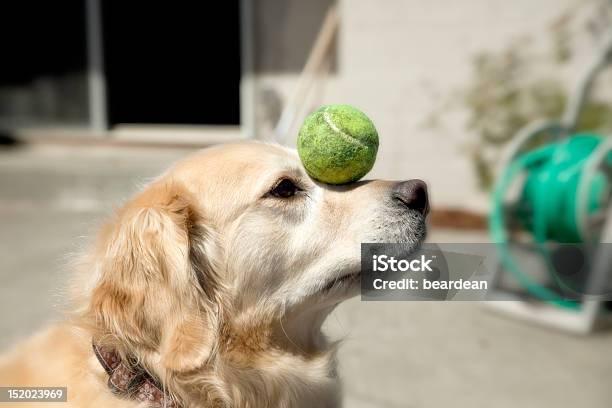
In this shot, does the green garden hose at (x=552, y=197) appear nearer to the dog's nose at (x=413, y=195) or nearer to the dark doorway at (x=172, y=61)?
the dog's nose at (x=413, y=195)

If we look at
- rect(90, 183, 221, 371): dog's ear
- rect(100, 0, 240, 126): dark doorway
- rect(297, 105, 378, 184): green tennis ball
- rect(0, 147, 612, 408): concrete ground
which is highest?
rect(100, 0, 240, 126): dark doorway

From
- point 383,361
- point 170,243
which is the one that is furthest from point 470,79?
point 170,243

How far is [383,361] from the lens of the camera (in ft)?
11.9

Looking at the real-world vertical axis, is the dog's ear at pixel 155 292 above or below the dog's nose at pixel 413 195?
below

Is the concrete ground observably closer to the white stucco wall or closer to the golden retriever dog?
the golden retriever dog

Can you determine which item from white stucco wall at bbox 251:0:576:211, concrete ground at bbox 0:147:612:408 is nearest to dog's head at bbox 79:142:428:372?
concrete ground at bbox 0:147:612:408

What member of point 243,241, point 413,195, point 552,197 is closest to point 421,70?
point 552,197

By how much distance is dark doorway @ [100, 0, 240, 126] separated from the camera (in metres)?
8.84

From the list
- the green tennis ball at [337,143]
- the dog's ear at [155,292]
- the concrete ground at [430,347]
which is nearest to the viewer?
the dog's ear at [155,292]

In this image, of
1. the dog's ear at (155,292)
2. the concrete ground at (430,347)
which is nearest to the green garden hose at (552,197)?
the concrete ground at (430,347)

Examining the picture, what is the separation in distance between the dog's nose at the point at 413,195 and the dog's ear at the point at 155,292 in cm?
70

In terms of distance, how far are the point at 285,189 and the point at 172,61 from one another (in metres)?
8.86

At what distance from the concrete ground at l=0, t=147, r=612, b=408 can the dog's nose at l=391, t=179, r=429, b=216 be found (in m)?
0.61

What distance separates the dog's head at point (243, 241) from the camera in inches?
72.4
